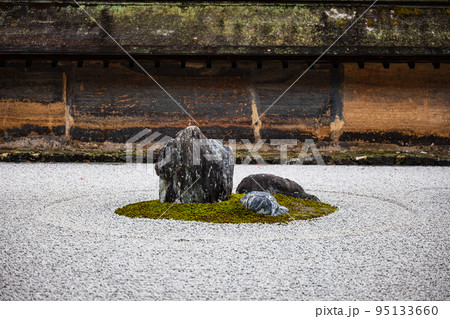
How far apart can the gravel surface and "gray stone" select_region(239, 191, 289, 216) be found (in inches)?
16.9

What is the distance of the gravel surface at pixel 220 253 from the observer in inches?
119

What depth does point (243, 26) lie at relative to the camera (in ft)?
39.9

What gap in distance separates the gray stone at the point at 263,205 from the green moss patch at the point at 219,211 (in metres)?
0.06

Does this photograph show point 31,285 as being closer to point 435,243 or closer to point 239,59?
point 435,243

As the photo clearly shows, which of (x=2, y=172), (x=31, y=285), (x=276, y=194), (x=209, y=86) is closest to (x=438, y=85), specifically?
(x=209, y=86)

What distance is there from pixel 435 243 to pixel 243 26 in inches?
358

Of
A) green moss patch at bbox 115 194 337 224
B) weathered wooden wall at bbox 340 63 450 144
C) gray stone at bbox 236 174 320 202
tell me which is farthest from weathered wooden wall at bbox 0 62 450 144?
green moss patch at bbox 115 194 337 224

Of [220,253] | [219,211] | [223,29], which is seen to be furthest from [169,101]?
[220,253]

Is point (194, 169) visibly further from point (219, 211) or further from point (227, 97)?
point (227, 97)

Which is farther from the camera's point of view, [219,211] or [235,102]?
[235,102]

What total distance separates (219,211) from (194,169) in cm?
61

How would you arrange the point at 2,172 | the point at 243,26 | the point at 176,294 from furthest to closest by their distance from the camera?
the point at 243,26 → the point at 2,172 → the point at 176,294

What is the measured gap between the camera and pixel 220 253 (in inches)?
152

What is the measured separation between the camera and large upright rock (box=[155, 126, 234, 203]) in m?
5.61
